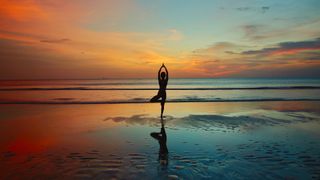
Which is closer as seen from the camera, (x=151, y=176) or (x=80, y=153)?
(x=151, y=176)

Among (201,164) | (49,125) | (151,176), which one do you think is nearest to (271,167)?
(201,164)

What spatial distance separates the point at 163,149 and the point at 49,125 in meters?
7.02

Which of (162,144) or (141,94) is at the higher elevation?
(141,94)

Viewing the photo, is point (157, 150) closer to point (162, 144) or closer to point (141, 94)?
point (162, 144)

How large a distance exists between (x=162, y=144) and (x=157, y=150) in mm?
766

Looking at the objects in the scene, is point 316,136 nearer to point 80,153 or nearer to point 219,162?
point 219,162

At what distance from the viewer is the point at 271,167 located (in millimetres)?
6215

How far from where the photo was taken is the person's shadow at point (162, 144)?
A: 6.74 metres

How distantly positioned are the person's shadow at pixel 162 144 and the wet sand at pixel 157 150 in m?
0.11

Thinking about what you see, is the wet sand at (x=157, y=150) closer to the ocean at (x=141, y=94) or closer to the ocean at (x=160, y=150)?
the ocean at (x=160, y=150)

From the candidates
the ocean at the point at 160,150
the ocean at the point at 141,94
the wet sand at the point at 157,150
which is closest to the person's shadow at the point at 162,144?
the ocean at the point at 160,150

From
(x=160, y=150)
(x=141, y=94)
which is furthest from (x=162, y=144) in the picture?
(x=141, y=94)

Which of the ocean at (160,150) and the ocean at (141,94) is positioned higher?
the ocean at (141,94)

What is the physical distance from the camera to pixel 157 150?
780cm
